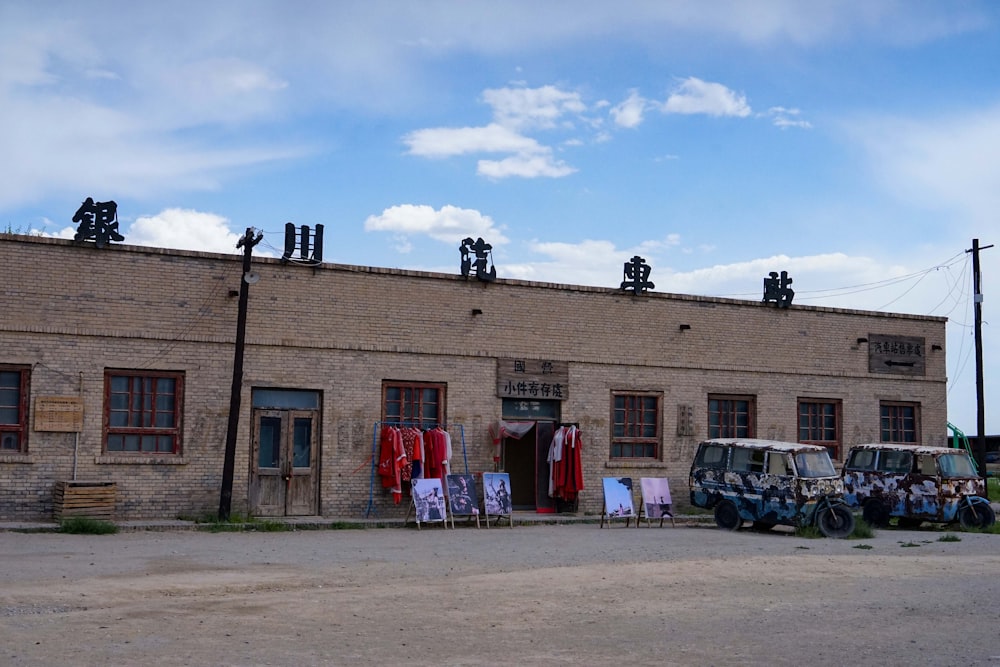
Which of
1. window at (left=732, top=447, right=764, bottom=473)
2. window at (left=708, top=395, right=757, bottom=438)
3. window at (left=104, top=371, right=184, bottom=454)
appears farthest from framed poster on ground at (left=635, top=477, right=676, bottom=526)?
window at (left=104, top=371, right=184, bottom=454)

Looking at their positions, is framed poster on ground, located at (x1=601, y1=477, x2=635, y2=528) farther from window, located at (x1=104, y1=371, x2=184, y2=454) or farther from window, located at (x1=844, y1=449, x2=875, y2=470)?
window, located at (x1=104, y1=371, x2=184, y2=454)

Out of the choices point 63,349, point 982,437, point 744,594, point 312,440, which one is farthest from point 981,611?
point 982,437

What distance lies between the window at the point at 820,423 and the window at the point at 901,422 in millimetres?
1712

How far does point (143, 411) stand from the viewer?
857 inches

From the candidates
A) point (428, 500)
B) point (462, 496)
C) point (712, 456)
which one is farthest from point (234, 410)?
point (712, 456)

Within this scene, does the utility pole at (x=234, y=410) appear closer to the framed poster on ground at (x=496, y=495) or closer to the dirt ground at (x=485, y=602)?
the dirt ground at (x=485, y=602)

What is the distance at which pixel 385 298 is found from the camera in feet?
78.5

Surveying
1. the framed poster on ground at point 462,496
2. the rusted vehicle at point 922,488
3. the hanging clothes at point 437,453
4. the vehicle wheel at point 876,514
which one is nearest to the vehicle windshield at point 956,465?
the rusted vehicle at point 922,488

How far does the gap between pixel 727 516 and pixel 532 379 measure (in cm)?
521

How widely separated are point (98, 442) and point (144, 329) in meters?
2.24

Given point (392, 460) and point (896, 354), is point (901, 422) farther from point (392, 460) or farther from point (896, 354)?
point (392, 460)

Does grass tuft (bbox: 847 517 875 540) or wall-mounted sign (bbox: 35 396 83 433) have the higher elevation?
wall-mounted sign (bbox: 35 396 83 433)

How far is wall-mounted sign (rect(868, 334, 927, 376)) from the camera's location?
30.1m

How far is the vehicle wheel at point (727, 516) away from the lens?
22.6 meters
